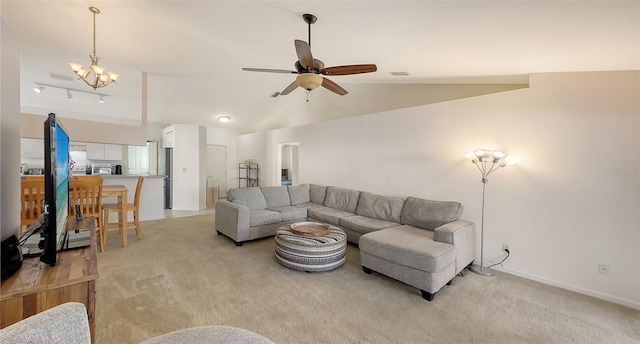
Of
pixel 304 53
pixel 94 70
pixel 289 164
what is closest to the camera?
pixel 304 53

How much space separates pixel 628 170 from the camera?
2455mm

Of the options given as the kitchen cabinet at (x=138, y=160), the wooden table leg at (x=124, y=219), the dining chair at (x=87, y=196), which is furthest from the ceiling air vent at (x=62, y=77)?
the wooden table leg at (x=124, y=219)

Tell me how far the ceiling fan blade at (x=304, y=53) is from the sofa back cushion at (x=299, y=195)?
123 inches

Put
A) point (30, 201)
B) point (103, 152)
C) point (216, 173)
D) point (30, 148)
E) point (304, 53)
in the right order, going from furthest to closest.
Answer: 1. point (216, 173)
2. point (103, 152)
3. point (30, 148)
4. point (30, 201)
5. point (304, 53)

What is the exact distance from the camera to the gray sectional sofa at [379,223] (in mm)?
2557

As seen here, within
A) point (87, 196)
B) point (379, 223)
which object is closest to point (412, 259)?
point (379, 223)

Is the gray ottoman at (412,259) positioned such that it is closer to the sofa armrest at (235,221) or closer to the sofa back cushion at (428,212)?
the sofa back cushion at (428,212)

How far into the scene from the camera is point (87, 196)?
3.43 metres

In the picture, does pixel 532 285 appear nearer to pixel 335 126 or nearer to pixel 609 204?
pixel 609 204

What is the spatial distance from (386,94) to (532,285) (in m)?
3.62

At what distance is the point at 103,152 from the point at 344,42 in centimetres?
670

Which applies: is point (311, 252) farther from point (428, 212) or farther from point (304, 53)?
point (304, 53)

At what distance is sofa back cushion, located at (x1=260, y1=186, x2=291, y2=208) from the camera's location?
4.75 meters

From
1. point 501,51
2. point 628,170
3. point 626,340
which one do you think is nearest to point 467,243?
point 626,340
